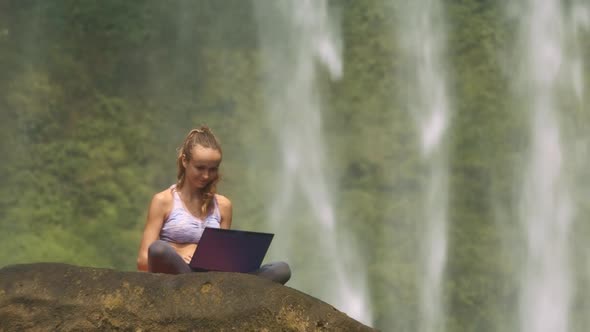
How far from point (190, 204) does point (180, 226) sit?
4.4 inches

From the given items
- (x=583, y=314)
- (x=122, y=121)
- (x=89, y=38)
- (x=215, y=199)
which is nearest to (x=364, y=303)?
(x=583, y=314)

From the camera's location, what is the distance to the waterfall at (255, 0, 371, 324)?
11531 mm

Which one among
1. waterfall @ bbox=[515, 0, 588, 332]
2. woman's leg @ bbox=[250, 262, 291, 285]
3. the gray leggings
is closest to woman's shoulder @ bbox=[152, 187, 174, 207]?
the gray leggings

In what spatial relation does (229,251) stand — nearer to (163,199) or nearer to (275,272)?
(275,272)

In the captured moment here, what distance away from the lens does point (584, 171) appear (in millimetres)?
12039

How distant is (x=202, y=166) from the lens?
4.04m

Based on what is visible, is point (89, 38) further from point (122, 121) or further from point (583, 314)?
point (583, 314)

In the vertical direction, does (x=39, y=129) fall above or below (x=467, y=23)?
below

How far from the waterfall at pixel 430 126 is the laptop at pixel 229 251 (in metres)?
7.81

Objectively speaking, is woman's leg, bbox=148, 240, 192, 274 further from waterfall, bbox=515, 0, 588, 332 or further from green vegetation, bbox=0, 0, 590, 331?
waterfall, bbox=515, 0, 588, 332

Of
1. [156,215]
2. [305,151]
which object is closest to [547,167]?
[305,151]

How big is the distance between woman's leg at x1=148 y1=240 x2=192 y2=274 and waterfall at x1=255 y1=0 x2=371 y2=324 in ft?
24.8

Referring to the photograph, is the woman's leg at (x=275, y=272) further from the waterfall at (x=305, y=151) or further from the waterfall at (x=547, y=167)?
the waterfall at (x=547, y=167)

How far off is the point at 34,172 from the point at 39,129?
0.46m
